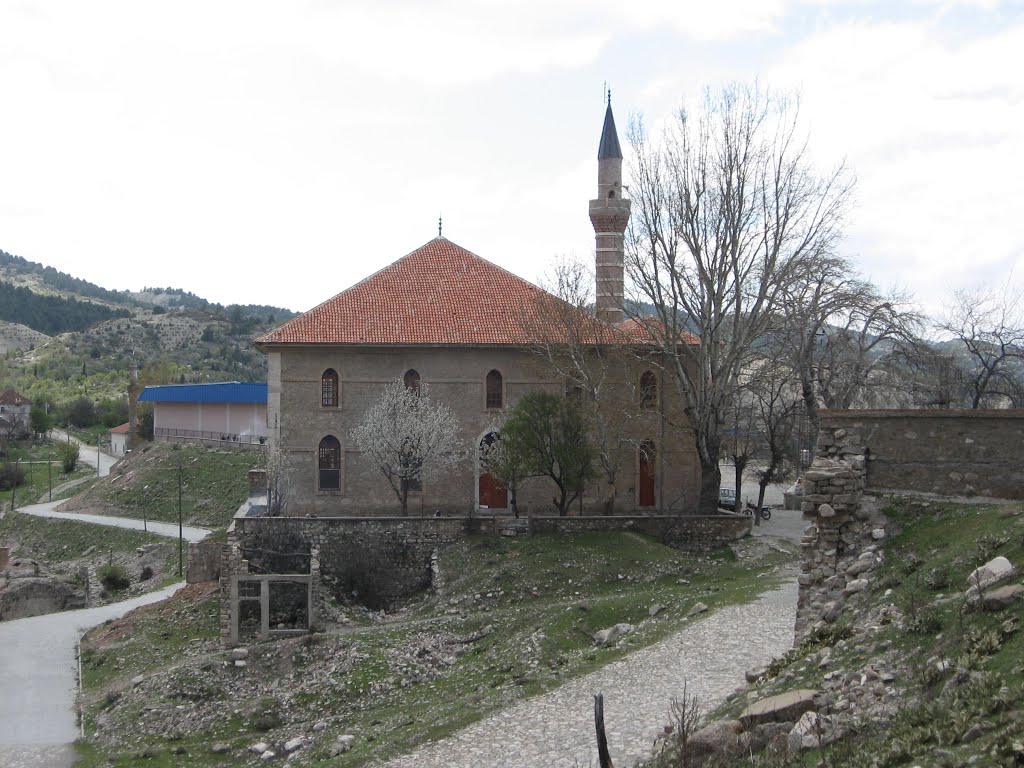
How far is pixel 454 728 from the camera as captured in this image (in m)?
14.9

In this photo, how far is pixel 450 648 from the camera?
21219 mm

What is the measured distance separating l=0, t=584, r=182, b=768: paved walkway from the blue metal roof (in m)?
22.6

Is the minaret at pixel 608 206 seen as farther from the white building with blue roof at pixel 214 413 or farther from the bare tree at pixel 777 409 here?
the white building with blue roof at pixel 214 413

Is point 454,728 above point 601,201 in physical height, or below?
below

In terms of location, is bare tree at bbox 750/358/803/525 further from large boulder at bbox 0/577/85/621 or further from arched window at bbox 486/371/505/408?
large boulder at bbox 0/577/85/621

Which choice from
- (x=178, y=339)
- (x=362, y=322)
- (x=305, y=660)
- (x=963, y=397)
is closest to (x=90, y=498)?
(x=362, y=322)

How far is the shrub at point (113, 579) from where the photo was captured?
39844 mm

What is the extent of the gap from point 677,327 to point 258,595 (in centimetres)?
1346

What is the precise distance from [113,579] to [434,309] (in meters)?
17.1

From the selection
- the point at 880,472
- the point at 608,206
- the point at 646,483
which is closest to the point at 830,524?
the point at 880,472

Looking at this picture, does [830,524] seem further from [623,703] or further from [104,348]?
[104,348]

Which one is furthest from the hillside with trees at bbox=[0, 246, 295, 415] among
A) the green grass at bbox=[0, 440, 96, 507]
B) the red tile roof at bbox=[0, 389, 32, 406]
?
the green grass at bbox=[0, 440, 96, 507]

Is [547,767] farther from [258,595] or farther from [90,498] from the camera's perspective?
[90,498]

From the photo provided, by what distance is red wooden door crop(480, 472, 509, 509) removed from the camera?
110ft
